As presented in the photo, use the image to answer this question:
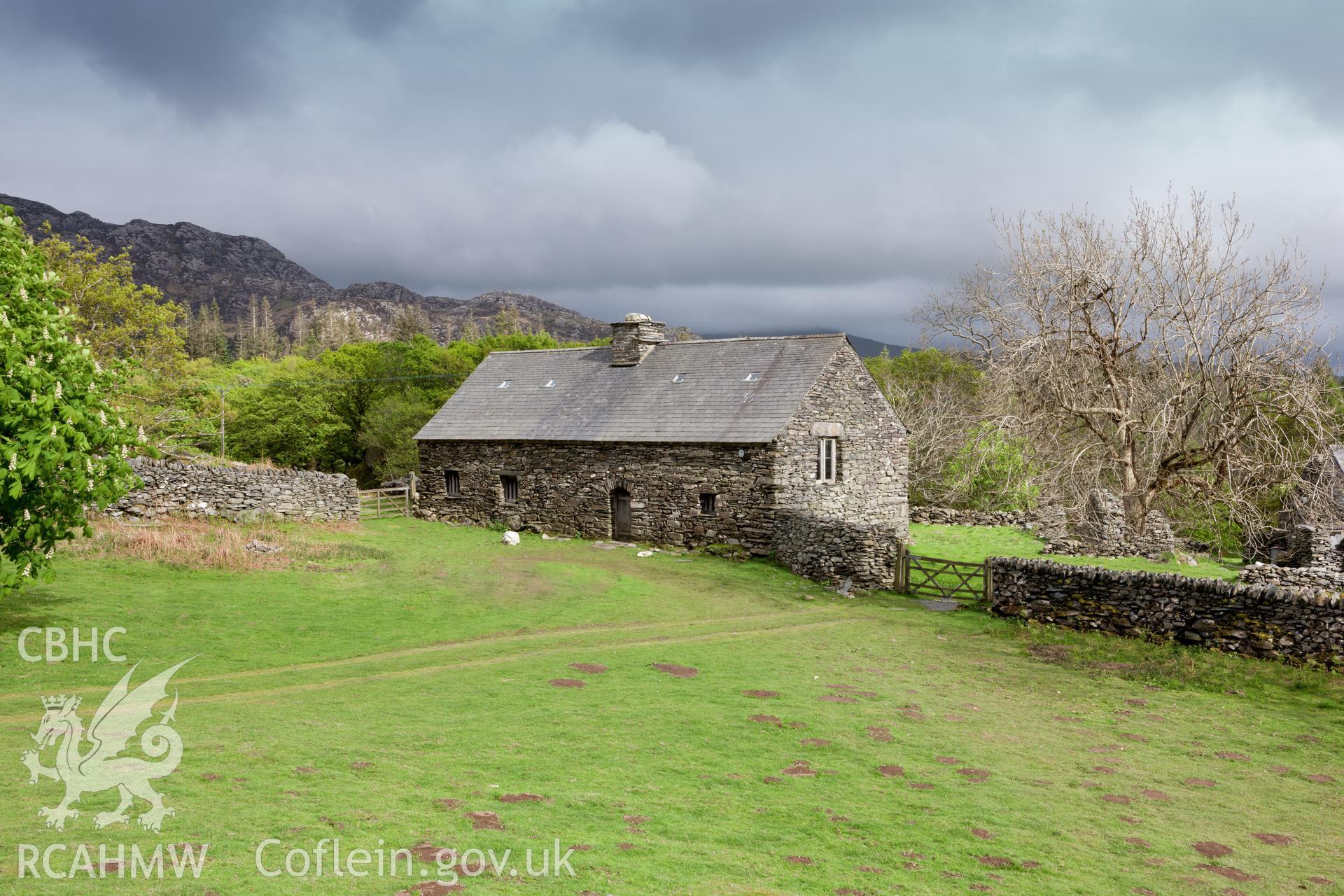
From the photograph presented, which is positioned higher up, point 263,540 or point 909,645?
point 263,540

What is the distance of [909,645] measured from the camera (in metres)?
20.8

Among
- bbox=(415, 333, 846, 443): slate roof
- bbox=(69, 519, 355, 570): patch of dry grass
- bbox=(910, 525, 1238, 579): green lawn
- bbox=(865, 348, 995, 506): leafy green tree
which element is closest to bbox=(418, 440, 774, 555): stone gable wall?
bbox=(415, 333, 846, 443): slate roof

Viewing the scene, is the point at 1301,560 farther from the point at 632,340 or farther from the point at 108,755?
the point at 108,755

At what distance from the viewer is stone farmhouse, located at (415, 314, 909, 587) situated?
31641 millimetres

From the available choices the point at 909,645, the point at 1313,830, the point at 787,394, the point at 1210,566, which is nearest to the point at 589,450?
the point at 787,394

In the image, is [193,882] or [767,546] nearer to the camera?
[193,882]

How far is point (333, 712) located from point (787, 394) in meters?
22.6

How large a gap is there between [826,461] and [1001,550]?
703 centimetres

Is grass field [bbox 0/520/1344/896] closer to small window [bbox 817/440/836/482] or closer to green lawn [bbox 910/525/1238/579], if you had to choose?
green lawn [bbox 910/525/1238/579]

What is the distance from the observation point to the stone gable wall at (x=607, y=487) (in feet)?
105

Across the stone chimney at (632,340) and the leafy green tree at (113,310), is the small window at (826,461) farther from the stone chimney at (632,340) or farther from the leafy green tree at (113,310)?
the leafy green tree at (113,310)

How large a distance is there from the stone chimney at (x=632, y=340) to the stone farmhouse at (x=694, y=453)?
0.19 feet

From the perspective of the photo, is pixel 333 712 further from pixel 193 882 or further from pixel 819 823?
pixel 819 823

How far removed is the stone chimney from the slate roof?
340mm
